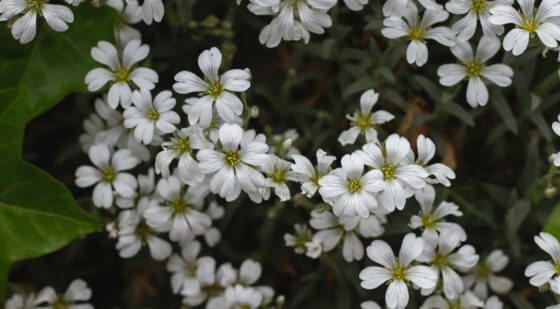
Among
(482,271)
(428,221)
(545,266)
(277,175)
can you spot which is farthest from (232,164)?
(482,271)

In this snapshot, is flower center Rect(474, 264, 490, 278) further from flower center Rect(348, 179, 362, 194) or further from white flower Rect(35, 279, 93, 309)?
white flower Rect(35, 279, 93, 309)

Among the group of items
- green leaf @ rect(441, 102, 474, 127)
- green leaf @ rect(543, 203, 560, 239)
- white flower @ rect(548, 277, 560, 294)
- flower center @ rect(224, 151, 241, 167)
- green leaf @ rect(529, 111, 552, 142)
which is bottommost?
white flower @ rect(548, 277, 560, 294)

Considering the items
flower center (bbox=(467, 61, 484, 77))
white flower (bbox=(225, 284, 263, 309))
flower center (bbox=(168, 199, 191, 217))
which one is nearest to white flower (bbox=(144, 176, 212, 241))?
flower center (bbox=(168, 199, 191, 217))

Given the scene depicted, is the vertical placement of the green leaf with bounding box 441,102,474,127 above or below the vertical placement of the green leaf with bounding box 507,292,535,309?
above

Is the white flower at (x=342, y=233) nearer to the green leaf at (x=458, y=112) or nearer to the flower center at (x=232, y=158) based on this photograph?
the flower center at (x=232, y=158)

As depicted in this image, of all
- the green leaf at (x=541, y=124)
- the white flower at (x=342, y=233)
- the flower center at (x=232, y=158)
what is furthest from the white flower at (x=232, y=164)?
the green leaf at (x=541, y=124)

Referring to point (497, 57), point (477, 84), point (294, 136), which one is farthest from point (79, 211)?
point (497, 57)

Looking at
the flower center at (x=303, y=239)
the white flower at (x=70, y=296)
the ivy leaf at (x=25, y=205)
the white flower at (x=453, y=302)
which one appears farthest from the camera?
the white flower at (x=70, y=296)
